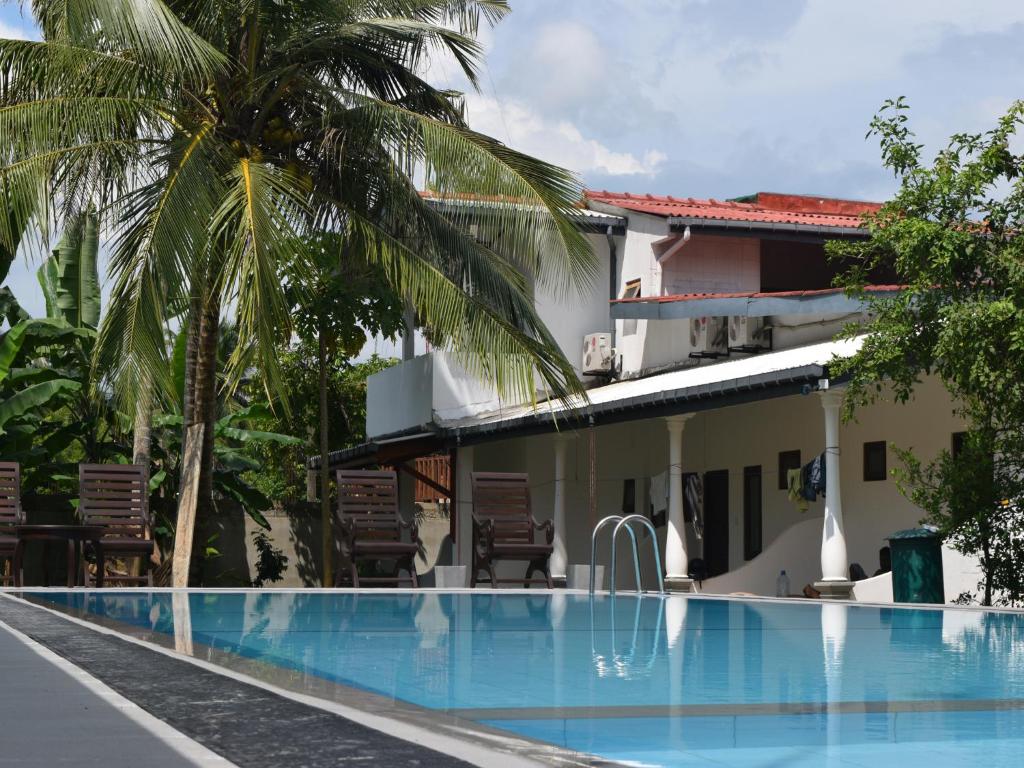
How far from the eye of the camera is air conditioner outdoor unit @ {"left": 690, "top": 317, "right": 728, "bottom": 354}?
20.5 meters

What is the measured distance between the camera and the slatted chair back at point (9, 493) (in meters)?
15.5

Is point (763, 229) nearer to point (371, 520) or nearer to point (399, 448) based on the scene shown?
point (399, 448)

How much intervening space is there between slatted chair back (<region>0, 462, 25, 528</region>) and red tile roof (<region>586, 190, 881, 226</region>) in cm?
1053

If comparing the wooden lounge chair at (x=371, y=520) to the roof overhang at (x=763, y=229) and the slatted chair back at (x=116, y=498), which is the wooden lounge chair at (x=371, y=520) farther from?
the roof overhang at (x=763, y=229)

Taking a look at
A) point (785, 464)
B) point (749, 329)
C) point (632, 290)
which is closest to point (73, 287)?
point (632, 290)

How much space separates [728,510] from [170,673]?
17224mm

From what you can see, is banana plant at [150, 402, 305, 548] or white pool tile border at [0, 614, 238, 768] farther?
banana plant at [150, 402, 305, 548]

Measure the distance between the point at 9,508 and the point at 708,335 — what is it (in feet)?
34.2

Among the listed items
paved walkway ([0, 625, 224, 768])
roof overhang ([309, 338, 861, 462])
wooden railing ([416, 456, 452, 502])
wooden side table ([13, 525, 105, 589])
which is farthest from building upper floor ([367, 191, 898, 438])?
paved walkway ([0, 625, 224, 768])

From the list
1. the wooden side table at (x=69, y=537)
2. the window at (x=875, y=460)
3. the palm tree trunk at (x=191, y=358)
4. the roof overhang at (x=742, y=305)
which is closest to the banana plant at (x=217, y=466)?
the palm tree trunk at (x=191, y=358)

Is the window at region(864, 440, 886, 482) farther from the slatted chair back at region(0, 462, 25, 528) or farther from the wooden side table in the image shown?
the slatted chair back at region(0, 462, 25, 528)

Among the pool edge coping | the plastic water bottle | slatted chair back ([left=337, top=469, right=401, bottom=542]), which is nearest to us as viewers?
the pool edge coping

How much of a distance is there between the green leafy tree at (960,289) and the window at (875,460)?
191 inches

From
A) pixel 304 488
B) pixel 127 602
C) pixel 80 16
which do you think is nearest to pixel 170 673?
pixel 127 602
